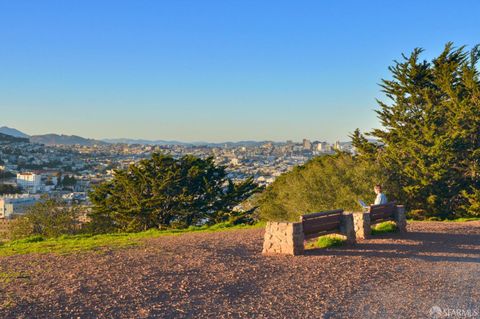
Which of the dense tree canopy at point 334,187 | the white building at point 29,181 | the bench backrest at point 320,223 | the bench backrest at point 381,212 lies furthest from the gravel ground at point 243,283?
the white building at point 29,181

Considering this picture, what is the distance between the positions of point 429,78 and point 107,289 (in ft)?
89.1

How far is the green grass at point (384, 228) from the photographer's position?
12.2m

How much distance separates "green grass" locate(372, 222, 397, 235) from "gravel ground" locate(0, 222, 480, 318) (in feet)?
5.54

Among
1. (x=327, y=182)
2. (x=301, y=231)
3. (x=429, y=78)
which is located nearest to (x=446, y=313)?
(x=301, y=231)

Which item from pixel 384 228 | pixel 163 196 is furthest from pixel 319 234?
pixel 163 196

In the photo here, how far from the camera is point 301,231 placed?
936cm

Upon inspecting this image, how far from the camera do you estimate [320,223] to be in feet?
32.9

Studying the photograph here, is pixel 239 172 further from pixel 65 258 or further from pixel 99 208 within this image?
pixel 65 258

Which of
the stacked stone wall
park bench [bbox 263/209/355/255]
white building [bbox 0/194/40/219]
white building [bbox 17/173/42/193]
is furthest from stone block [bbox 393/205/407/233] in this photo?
white building [bbox 17/173/42/193]

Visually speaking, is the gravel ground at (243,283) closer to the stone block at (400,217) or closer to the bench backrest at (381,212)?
the bench backrest at (381,212)

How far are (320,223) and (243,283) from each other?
3.49 m

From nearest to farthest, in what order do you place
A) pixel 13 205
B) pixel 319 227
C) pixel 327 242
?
pixel 319 227 < pixel 327 242 < pixel 13 205

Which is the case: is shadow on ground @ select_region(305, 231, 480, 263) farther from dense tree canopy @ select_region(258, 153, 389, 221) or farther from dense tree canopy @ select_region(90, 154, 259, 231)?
dense tree canopy @ select_region(90, 154, 259, 231)

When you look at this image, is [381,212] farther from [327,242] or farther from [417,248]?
[327,242]
